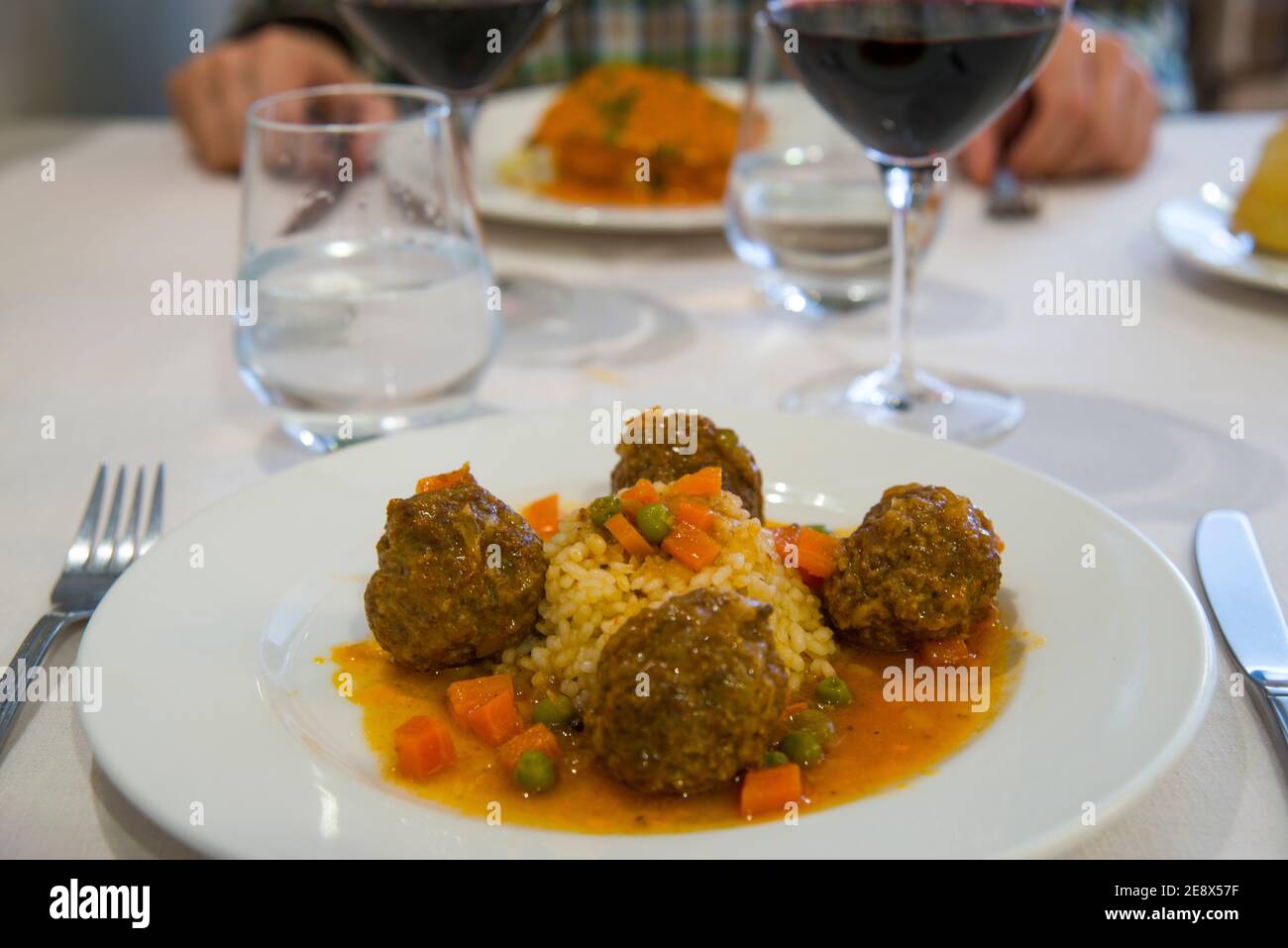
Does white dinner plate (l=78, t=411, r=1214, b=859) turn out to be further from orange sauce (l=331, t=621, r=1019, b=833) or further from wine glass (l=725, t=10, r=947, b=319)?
wine glass (l=725, t=10, r=947, b=319)

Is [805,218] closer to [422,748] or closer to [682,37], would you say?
[422,748]

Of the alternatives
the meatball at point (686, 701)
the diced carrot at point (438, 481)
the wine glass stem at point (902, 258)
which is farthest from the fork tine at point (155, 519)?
the wine glass stem at point (902, 258)

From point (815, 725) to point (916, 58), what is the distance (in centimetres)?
138

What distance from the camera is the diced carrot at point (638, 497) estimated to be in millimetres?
1968

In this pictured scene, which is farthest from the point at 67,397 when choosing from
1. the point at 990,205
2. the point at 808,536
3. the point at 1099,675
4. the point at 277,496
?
the point at 990,205

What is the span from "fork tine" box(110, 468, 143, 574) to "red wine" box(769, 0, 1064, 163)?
1.55 meters

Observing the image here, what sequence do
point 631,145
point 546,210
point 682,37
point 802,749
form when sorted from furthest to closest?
point 682,37 → point 631,145 → point 546,210 → point 802,749

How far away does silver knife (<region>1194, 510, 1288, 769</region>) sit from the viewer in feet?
5.64

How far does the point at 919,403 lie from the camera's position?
2807mm

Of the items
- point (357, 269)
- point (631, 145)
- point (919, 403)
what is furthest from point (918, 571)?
point (631, 145)

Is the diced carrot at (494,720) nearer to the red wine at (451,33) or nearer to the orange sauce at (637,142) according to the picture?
the red wine at (451,33)

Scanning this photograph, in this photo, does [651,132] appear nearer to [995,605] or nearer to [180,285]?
[180,285]

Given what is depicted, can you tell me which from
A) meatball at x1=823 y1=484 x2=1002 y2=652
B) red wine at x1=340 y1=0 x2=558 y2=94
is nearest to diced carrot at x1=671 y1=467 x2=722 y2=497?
meatball at x1=823 y1=484 x2=1002 y2=652
